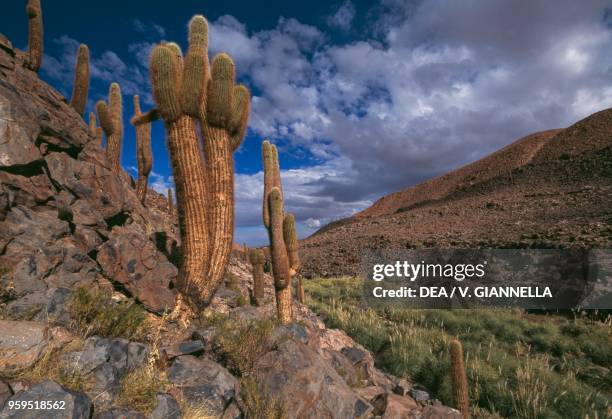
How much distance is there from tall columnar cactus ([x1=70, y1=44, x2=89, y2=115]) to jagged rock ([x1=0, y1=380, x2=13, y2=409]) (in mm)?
12723

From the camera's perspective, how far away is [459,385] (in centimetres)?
591

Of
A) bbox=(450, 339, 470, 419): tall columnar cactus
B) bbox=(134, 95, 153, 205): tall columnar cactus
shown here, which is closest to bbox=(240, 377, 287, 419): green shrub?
bbox=(450, 339, 470, 419): tall columnar cactus

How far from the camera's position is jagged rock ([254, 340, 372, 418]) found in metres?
4.41

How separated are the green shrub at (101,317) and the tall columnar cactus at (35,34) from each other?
36.2ft

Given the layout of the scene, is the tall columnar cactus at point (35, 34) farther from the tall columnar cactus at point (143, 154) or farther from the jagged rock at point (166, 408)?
the jagged rock at point (166, 408)

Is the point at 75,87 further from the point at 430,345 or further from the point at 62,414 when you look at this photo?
the point at 430,345

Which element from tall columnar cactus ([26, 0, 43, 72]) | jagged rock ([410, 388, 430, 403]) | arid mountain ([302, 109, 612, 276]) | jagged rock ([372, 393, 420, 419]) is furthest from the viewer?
arid mountain ([302, 109, 612, 276])

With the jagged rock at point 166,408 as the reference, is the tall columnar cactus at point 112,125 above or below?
above

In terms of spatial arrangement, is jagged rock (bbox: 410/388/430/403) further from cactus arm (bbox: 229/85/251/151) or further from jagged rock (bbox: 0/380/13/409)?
cactus arm (bbox: 229/85/251/151)

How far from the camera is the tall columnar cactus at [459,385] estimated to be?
580 cm

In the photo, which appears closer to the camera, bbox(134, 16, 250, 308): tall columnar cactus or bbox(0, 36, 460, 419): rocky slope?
bbox(0, 36, 460, 419): rocky slope

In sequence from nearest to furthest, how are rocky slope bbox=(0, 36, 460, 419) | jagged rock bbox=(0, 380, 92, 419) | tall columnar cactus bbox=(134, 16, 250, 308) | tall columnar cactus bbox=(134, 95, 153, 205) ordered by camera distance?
jagged rock bbox=(0, 380, 92, 419), rocky slope bbox=(0, 36, 460, 419), tall columnar cactus bbox=(134, 16, 250, 308), tall columnar cactus bbox=(134, 95, 153, 205)

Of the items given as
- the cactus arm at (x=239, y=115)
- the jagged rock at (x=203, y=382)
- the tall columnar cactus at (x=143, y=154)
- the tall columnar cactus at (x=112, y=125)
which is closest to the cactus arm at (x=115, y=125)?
the tall columnar cactus at (x=112, y=125)

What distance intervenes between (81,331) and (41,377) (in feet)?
3.65
